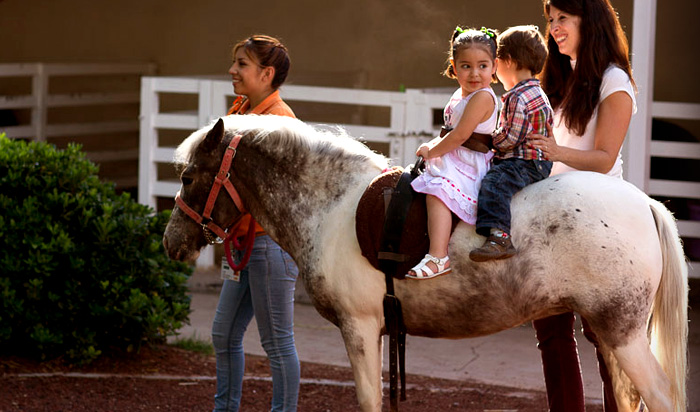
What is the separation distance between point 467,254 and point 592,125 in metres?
0.76

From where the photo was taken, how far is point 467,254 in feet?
11.1

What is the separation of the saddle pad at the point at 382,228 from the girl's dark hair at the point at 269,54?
3.21 feet

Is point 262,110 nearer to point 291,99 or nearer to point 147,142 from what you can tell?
point 291,99

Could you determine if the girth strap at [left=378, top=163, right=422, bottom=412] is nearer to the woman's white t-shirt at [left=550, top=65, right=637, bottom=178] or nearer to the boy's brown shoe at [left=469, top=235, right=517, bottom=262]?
the boy's brown shoe at [left=469, top=235, right=517, bottom=262]

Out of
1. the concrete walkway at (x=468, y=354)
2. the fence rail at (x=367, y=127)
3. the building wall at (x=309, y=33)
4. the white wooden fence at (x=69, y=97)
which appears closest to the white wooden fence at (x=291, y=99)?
the fence rail at (x=367, y=127)

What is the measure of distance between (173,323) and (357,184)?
2405 mm

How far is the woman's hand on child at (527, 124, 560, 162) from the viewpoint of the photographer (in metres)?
3.43

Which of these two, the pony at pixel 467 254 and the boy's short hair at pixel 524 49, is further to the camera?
the boy's short hair at pixel 524 49

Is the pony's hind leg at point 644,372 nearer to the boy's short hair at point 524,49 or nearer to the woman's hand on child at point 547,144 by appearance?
the woman's hand on child at point 547,144

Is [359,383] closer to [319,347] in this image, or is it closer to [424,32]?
[319,347]

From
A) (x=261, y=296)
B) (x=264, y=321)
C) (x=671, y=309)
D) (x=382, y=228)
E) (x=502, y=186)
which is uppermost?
(x=502, y=186)

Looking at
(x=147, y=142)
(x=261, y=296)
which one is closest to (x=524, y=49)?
(x=261, y=296)

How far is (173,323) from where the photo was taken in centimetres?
566

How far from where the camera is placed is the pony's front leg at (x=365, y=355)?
353cm
